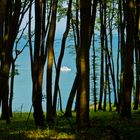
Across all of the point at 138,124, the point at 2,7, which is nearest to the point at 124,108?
the point at 138,124

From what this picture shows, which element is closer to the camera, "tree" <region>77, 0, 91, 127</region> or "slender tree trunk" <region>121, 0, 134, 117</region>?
"tree" <region>77, 0, 91, 127</region>

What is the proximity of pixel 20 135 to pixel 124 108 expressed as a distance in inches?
181

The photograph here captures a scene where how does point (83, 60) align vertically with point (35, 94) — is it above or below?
above

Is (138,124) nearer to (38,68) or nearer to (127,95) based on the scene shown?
(127,95)

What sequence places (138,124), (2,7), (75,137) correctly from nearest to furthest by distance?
(2,7) < (75,137) < (138,124)

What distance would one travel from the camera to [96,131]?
432 inches

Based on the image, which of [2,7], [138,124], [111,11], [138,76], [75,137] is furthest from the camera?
[111,11]

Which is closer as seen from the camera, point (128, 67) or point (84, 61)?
point (84, 61)

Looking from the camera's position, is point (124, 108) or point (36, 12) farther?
point (124, 108)

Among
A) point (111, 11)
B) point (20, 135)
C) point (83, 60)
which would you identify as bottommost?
point (20, 135)

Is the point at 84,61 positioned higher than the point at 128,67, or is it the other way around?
the point at 84,61


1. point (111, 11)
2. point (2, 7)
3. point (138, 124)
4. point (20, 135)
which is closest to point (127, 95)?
point (138, 124)

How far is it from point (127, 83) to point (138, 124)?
1.96m

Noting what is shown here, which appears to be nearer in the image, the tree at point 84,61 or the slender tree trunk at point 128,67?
the tree at point 84,61
